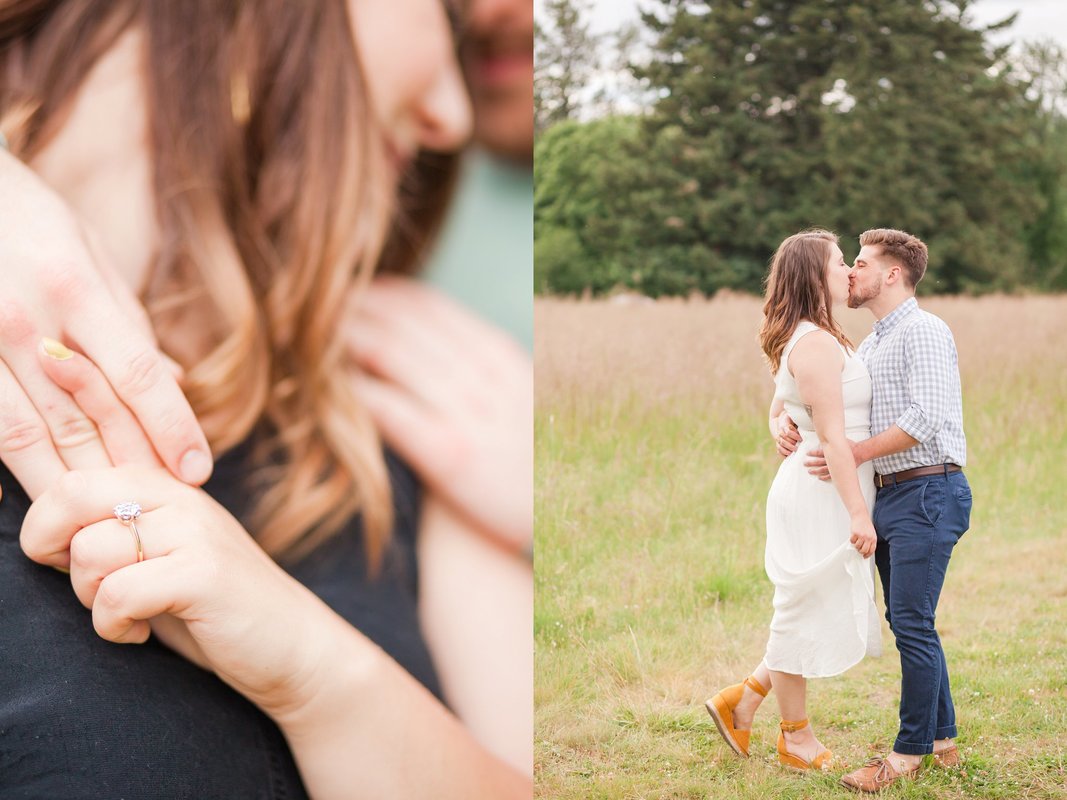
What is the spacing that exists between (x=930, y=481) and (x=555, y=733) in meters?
1.00

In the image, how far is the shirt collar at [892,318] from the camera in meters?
2.05

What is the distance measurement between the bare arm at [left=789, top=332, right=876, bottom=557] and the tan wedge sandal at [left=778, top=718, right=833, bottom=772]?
0.42 m

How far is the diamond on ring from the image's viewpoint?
6.06 feet

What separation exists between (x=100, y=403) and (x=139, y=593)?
1.18ft

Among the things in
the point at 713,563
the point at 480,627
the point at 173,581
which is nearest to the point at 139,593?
the point at 173,581

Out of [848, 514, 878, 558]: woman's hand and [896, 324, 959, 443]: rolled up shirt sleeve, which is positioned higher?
[896, 324, 959, 443]: rolled up shirt sleeve

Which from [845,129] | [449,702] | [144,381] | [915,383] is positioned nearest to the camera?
[144,381]

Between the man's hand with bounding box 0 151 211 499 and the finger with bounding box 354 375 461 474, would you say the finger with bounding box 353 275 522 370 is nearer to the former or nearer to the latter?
the finger with bounding box 354 375 461 474

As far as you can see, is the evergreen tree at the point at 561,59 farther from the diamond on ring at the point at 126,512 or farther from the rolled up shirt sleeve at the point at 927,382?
the diamond on ring at the point at 126,512

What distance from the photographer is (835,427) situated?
2031 mm

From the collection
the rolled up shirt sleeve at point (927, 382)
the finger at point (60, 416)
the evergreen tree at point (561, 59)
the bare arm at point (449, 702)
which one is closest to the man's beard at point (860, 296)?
the rolled up shirt sleeve at point (927, 382)

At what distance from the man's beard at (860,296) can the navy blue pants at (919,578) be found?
14.7 inches

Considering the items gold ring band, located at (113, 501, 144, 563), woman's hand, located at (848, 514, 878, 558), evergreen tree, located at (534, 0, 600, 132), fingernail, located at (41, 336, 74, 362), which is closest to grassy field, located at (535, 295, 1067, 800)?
woman's hand, located at (848, 514, 878, 558)

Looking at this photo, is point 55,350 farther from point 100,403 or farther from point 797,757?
point 797,757
